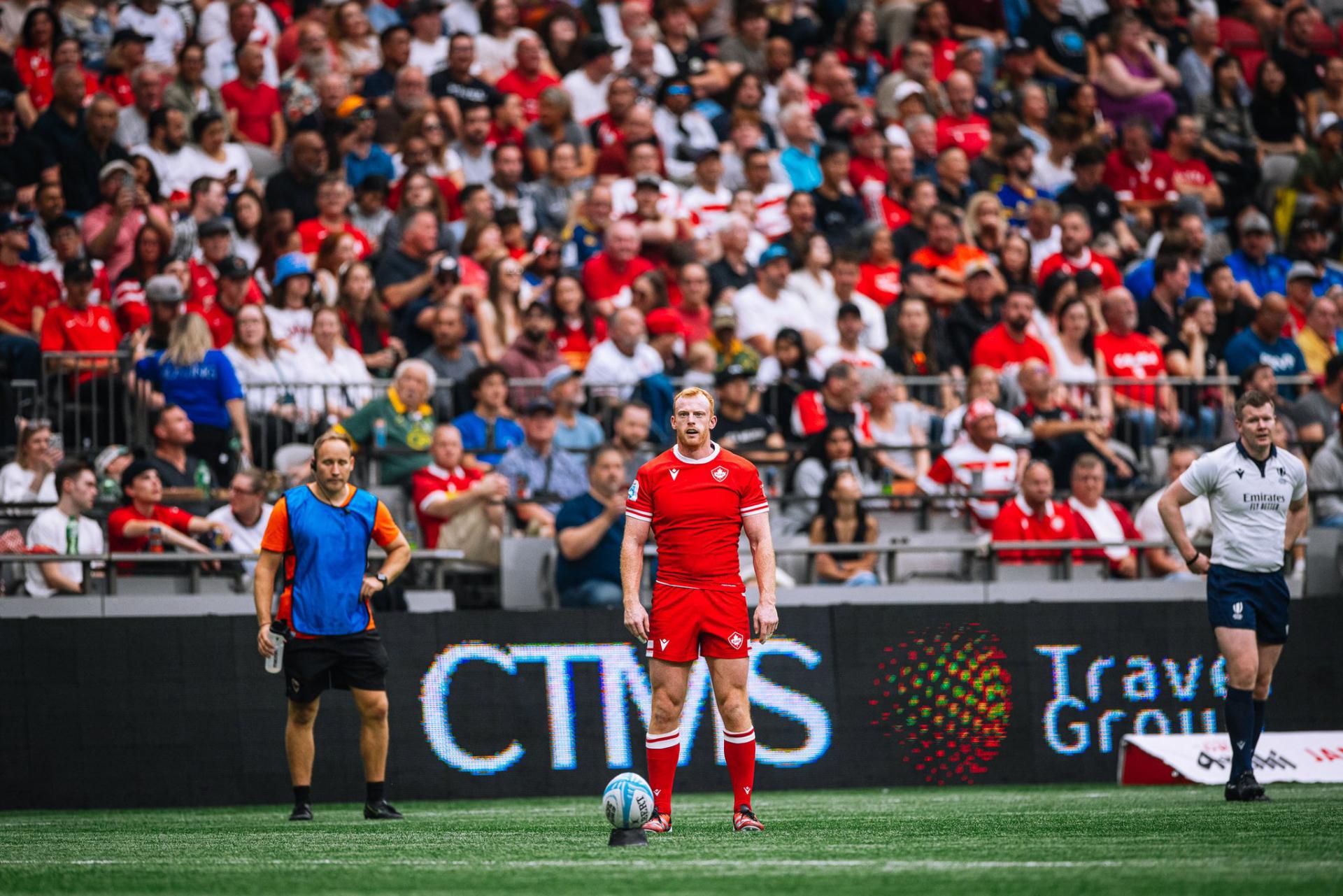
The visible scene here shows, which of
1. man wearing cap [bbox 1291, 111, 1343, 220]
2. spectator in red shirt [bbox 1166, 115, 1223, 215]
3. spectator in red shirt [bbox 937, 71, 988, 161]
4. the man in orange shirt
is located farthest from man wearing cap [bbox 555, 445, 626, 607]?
man wearing cap [bbox 1291, 111, 1343, 220]

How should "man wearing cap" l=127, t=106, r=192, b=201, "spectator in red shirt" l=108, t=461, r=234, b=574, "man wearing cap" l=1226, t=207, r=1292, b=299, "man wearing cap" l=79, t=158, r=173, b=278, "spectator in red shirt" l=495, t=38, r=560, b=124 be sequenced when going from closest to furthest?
1. "spectator in red shirt" l=108, t=461, r=234, b=574
2. "man wearing cap" l=79, t=158, r=173, b=278
3. "man wearing cap" l=127, t=106, r=192, b=201
4. "man wearing cap" l=1226, t=207, r=1292, b=299
5. "spectator in red shirt" l=495, t=38, r=560, b=124

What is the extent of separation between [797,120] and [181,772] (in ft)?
36.3

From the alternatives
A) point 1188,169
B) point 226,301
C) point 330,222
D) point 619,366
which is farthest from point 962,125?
point 226,301

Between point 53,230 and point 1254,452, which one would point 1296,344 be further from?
point 53,230

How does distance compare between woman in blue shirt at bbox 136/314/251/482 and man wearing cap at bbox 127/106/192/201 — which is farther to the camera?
man wearing cap at bbox 127/106/192/201

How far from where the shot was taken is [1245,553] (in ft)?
35.2

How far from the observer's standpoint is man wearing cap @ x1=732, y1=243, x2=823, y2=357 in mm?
18188

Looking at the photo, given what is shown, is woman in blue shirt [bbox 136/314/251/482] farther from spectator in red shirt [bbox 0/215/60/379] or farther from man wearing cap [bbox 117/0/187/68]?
man wearing cap [bbox 117/0/187/68]

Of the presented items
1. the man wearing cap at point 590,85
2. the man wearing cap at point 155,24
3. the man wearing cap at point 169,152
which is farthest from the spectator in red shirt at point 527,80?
the man wearing cap at point 169,152

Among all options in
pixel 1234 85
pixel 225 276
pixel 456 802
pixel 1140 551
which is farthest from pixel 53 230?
pixel 1234 85

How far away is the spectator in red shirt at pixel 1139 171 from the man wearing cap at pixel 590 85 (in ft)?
19.9

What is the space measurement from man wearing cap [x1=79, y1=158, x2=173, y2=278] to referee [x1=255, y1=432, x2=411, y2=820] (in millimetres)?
6845

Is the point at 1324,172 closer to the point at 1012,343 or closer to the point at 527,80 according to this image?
the point at 1012,343

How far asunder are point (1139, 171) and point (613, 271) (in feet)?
24.2
